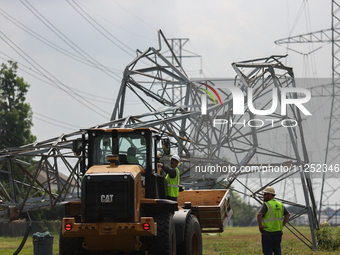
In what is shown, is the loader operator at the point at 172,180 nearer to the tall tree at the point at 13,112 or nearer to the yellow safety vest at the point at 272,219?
the yellow safety vest at the point at 272,219

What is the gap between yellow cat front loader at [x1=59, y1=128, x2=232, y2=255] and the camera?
1039 centimetres

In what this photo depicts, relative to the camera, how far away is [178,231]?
11.9m

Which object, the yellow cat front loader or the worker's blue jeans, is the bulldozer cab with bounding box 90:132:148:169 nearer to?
the yellow cat front loader

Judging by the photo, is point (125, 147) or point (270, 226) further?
point (125, 147)

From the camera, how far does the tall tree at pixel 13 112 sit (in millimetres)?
48469

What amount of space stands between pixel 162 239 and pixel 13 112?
40.7 m

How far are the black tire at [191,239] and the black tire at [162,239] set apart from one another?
830 mm

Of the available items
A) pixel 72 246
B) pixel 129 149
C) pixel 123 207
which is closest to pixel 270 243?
pixel 123 207

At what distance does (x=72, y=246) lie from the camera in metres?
11.2

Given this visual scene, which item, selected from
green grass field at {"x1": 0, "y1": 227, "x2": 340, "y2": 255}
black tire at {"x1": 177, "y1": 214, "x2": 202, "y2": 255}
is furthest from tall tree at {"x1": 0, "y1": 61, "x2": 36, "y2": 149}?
black tire at {"x1": 177, "y1": 214, "x2": 202, "y2": 255}

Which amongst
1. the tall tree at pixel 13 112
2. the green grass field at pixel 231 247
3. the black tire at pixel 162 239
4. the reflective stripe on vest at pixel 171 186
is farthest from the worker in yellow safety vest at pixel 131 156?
the tall tree at pixel 13 112

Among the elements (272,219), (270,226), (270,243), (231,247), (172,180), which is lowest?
(231,247)

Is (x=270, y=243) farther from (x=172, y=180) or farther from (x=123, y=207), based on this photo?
(x=123, y=207)

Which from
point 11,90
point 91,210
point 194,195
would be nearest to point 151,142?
point 91,210
